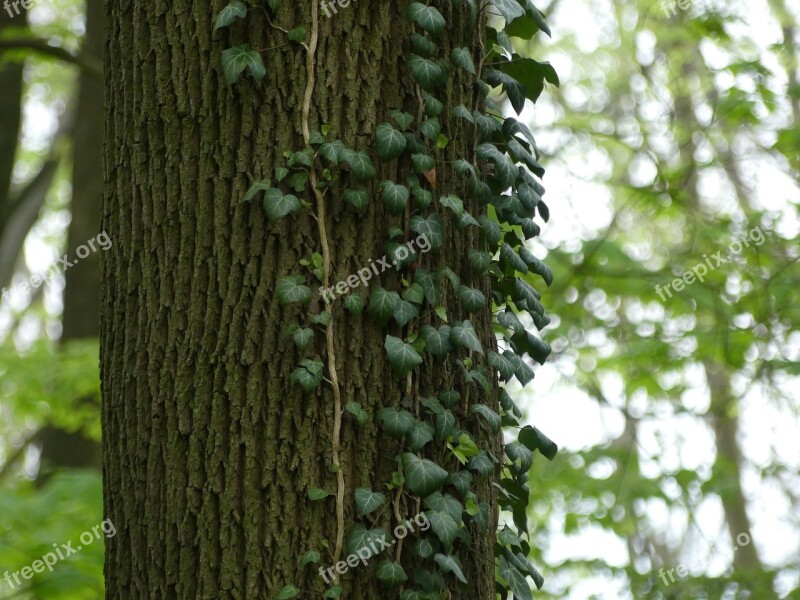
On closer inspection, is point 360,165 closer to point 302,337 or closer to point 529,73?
point 302,337

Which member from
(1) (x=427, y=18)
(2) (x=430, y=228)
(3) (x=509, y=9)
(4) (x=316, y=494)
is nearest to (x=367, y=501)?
(4) (x=316, y=494)

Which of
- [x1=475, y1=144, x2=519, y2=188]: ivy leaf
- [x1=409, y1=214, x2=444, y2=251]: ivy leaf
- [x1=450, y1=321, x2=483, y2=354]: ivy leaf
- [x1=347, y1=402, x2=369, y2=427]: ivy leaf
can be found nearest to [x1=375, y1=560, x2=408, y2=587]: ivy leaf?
[x1=347, y1=402, x2=369, y2=427]: ivy leaf

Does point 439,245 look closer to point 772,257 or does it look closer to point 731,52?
point 772,257

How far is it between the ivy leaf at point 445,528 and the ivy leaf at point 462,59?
3.69 feet

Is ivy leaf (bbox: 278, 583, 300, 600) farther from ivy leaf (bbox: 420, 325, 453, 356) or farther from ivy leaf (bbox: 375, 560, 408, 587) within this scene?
ivy leaf (bbox: 420, 325, 453, 356)

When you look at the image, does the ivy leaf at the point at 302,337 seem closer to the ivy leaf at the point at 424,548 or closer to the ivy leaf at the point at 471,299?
the ivy leaf at the point at 471,299

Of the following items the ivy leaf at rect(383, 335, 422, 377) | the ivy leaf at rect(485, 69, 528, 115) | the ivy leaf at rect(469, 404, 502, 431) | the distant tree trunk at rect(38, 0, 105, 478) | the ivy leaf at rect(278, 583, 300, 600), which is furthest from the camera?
the distant tree trunk at rect(38, 0, 105, 478)

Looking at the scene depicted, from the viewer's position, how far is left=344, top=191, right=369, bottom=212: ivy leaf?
2.01 metres

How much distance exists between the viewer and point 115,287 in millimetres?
2203

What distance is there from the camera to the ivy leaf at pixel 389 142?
201 cm

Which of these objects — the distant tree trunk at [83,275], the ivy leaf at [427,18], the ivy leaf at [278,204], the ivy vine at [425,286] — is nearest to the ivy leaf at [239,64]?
the ivy vine at [425,286]

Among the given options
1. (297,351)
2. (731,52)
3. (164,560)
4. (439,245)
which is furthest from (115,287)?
(731,52)

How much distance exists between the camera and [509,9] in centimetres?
218

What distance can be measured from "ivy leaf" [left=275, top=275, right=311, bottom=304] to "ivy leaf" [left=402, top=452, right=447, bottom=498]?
0.44 m
